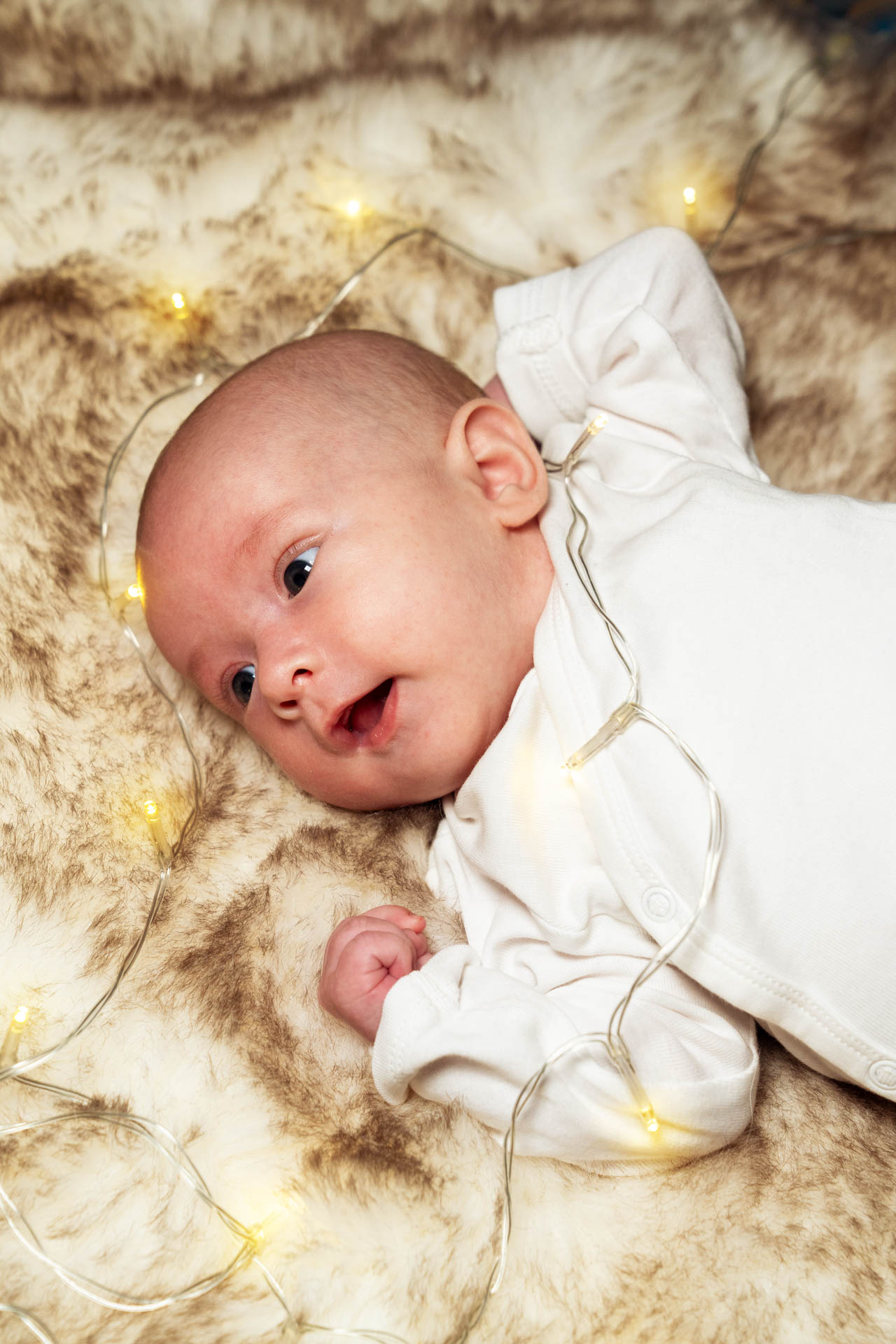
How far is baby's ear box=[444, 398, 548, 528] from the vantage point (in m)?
1.32

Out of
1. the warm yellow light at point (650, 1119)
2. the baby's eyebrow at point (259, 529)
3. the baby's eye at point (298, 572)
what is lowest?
the warm yellow light at point (650, 1119)

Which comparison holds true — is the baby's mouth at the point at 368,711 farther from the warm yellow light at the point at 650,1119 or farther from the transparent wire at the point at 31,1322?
the transparent wire at the point at 31,1322

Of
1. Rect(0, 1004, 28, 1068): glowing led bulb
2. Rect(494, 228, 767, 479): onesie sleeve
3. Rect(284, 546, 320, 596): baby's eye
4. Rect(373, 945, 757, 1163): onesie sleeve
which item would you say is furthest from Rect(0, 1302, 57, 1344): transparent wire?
Rect(494, 228, 767, 479): onesie sleeve

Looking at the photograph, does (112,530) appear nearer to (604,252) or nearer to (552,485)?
(552,485)

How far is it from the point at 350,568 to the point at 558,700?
277mm

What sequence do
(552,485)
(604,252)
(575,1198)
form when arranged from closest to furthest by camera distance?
(575,1198) → (552,485) → (604,252)

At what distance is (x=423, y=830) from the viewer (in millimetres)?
1438

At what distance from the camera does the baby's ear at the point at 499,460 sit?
132cm

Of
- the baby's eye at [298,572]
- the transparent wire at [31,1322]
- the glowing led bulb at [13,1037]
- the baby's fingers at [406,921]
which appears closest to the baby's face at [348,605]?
the baby's eye at [298,572]

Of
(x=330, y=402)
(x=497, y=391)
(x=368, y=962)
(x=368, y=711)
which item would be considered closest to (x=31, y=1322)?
(x=368, y=962)

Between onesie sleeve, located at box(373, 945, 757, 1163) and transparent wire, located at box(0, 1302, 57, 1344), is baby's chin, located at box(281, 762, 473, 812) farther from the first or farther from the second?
transparent wire, located at box(0, 1302, 57, 1344)

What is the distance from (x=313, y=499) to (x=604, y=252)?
0.63 m

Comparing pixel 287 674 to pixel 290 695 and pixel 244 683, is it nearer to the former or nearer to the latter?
pixel 290 695

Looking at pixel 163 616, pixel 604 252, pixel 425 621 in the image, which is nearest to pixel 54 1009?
pixel 163 616
